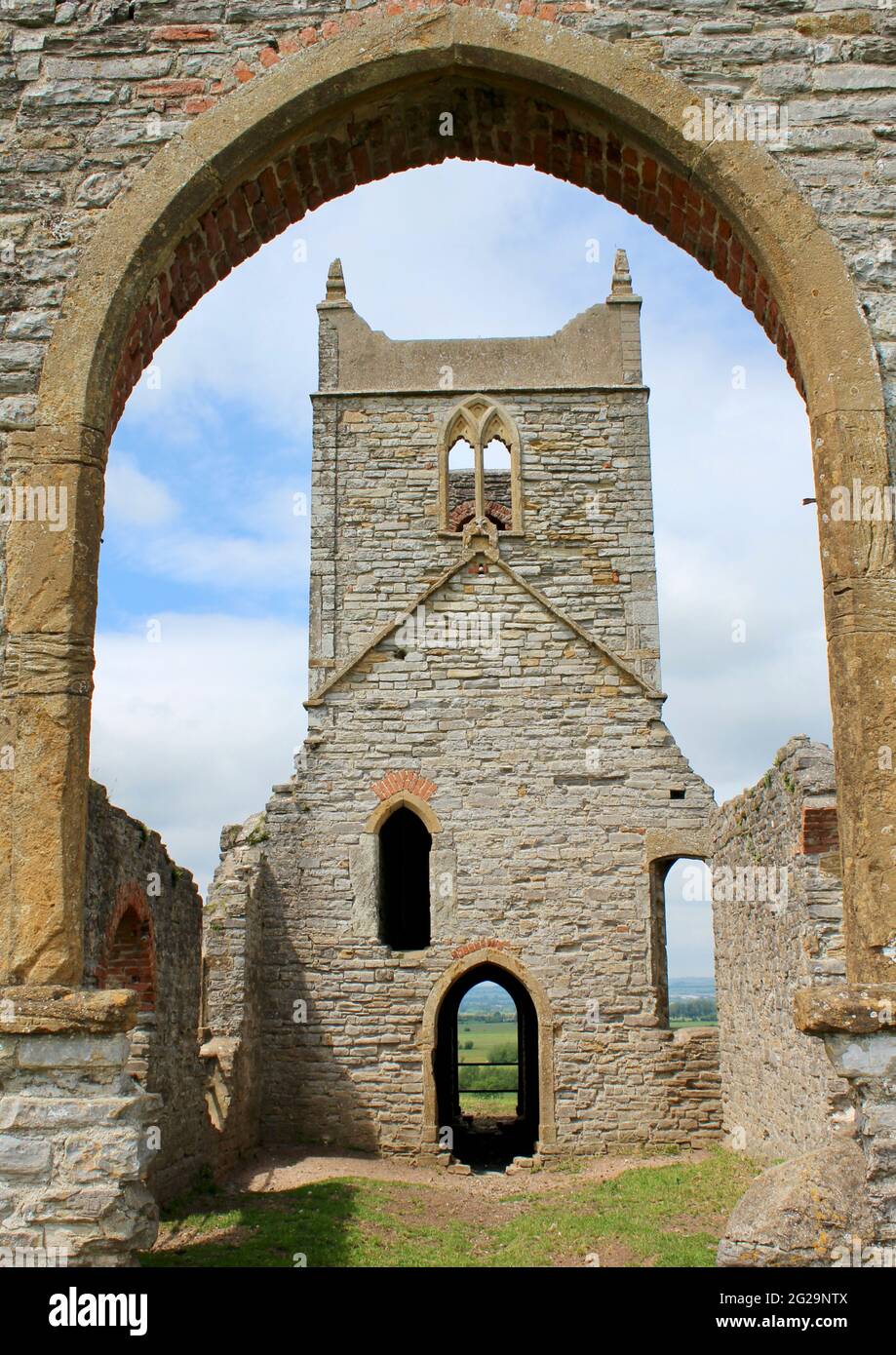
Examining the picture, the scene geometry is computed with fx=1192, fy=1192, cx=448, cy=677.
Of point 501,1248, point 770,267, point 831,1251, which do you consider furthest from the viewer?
point 501,1248

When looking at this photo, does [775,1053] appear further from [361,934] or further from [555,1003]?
[361,934]

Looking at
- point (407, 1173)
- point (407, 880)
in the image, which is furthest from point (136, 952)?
point (407, 880)

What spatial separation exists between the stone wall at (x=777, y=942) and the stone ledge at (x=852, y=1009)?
379 centimetres

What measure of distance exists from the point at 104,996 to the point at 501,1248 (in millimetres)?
5527

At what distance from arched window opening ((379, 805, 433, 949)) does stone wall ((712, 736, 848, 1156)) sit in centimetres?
463

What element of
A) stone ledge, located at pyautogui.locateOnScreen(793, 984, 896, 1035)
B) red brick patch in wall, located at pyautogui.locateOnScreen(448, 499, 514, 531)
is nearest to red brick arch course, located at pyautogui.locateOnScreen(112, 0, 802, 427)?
stone ledge, located at pyautogui.locateOnScreen(793, 984, 896, 1035)

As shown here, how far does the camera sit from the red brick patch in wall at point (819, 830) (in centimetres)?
871

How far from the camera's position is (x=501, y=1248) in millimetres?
8516

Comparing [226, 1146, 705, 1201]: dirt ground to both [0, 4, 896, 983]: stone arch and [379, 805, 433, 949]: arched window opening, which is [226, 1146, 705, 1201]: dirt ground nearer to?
[379, 805, 433, 949]: arched window opening

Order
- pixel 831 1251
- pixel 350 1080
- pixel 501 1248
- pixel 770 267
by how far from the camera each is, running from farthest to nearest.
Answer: pixel 350 1080, pixel 501 1248, pixel 770 267, pixel 831 1251

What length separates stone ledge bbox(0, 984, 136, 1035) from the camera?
408 cm

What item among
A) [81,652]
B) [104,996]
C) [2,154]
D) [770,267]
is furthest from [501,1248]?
[2,154]

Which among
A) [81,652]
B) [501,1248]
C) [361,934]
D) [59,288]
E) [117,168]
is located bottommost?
[501,1248]

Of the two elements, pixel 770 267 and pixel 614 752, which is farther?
pixel 614 752
